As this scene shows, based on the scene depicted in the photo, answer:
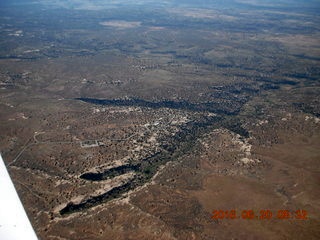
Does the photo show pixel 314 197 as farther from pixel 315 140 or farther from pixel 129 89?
pixel 129 89

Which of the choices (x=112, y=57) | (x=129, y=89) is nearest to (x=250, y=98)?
(x=129, y=89)
